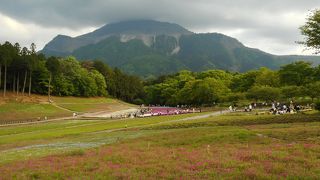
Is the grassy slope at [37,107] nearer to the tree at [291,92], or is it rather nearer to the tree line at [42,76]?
the tree line at [42,76]

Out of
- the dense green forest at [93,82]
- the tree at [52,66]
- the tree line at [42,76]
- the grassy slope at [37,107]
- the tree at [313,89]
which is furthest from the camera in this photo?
the tree at [52,66]

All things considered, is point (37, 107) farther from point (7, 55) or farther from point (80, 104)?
point (80, 104)

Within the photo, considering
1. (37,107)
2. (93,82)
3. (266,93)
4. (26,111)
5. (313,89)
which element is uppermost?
(93,82)

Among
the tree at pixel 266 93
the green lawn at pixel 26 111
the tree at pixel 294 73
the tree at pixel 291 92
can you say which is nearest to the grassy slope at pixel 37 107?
the green lawn at pixel 26 111

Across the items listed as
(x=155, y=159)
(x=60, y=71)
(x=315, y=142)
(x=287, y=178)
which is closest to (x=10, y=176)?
(x=155, y=159)

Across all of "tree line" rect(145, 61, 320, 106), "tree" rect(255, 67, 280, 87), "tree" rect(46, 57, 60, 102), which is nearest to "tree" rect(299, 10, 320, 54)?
"tree line" rect(145, 61, 320, 106)

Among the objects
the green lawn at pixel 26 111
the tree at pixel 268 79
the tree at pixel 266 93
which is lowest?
the green lawn at pixel 26 111

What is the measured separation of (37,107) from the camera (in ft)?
394

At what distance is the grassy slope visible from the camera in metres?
105

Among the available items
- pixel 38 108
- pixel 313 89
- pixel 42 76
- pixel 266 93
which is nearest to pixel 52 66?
pixel 42 76

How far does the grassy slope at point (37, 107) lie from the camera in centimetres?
10532

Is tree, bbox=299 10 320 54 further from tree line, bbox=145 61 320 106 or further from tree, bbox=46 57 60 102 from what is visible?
tree, bbox=46 57 60 102

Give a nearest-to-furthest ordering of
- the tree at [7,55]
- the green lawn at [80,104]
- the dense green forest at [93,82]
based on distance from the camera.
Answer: the dense green forest at [93,82] < the tree at [7,55] < the green lawn at [80,104]

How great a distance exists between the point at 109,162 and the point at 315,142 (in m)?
13.4
